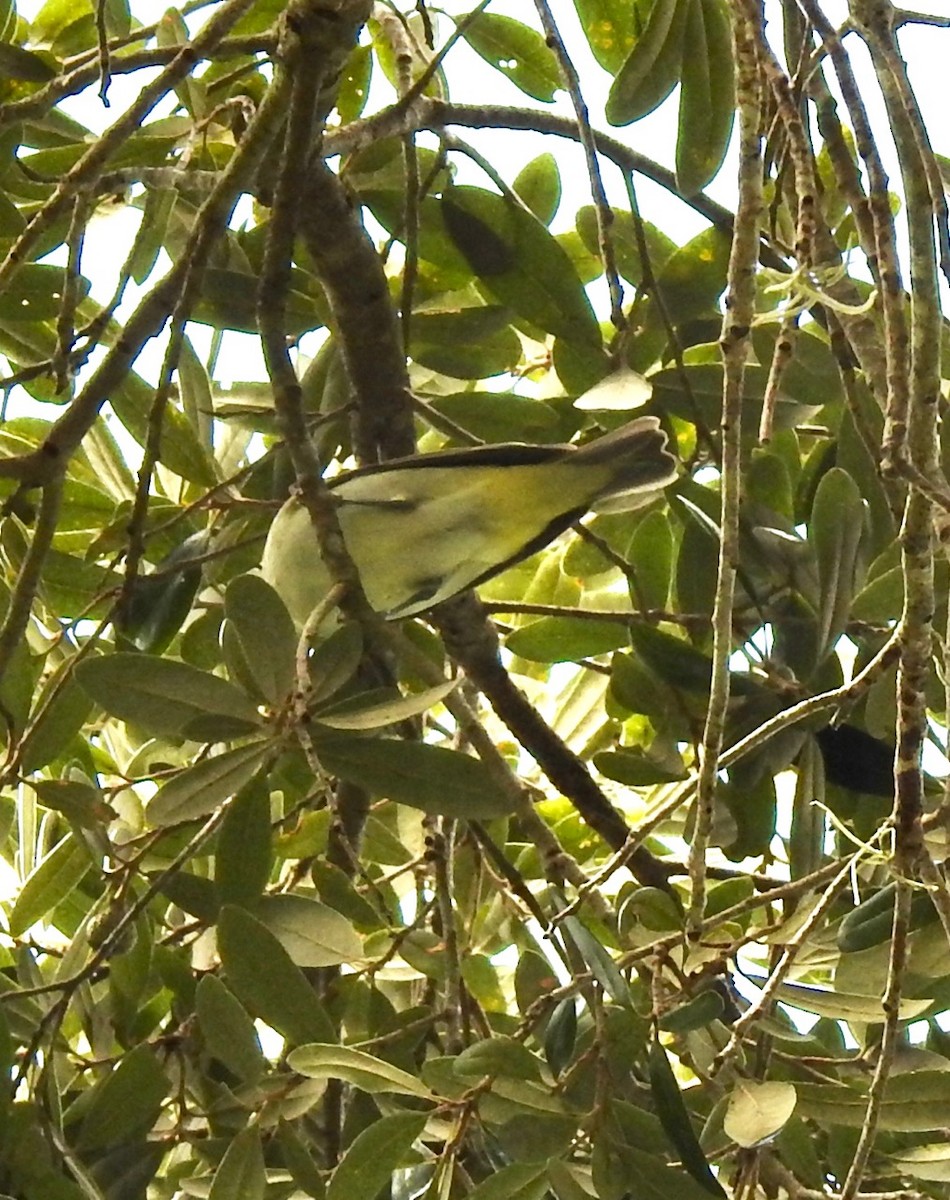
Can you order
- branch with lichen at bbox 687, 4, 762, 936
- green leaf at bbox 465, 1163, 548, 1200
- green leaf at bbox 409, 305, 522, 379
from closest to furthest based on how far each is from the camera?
1. branch with lichen at bbox 687, 4, 762, 936
2. green leaf at bbox 465, 1163, 548, 1200
3. green leaf at bbox 409, 305, 522, 379

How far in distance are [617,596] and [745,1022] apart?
73 cm

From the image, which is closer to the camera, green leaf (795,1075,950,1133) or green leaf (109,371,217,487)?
green leaf (795,1075,950,1133)

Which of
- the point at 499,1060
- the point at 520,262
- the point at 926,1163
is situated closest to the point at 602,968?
the point at 499,1060

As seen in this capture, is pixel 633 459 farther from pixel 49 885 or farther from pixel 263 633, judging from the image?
pixel 49 885

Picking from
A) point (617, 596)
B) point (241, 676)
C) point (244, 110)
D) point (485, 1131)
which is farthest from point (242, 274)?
point (485, 1131)

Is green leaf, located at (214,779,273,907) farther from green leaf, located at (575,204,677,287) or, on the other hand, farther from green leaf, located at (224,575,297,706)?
green leaf, located at (575,204,677,287)

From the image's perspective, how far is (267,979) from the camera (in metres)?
0.88

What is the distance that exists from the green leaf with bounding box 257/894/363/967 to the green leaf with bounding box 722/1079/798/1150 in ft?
0.82

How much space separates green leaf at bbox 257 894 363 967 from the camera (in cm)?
92

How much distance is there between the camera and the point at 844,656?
4.77 ft

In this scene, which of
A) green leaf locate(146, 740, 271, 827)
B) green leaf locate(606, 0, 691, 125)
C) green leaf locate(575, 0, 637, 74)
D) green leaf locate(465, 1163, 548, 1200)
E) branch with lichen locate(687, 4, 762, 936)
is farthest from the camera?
green leaf locate(575, 0, 637, 74)

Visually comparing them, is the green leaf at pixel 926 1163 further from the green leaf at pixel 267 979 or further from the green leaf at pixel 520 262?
the green leaf at pixel 520 262

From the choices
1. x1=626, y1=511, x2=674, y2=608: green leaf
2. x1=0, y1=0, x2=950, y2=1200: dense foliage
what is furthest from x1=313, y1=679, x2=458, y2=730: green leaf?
x1=626, y1=511, x2=674, y2=608: green leaf

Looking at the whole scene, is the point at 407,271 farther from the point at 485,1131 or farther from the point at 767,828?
the point at 485,1131
